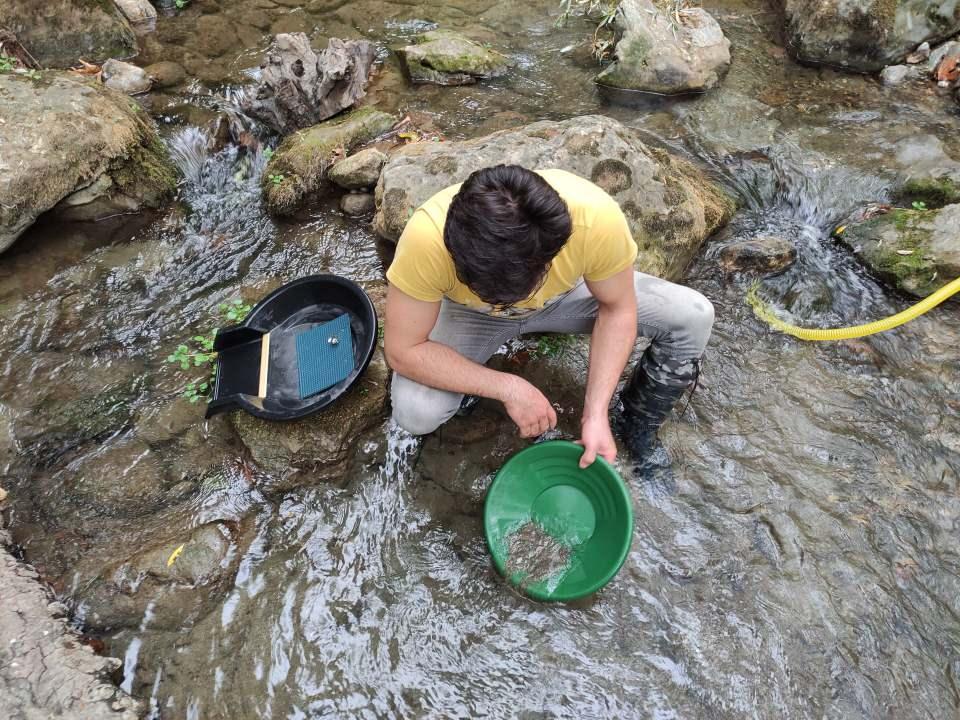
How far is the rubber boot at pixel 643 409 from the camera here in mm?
2365

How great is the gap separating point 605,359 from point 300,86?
139 inches

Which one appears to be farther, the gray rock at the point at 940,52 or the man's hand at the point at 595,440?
the gray rock at the point at 940,52

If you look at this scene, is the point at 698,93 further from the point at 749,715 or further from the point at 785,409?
the point at 749,715

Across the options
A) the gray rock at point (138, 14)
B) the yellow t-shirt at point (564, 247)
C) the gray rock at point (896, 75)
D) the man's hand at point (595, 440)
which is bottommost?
the man's hand at point (595, 440)

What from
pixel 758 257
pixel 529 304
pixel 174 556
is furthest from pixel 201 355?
pixel 758 257

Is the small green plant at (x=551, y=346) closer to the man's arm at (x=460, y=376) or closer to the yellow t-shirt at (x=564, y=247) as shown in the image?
the man's arm at (x=460, y=376)

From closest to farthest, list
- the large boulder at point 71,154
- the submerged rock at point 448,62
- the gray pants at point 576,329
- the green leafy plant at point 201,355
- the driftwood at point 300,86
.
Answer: the gray pants at point 576,329 → the green leafy plant at point 201,355 → the large boulder at point 71,154 → the driftwood at point 300,86 → the submerged rock at point 448,62

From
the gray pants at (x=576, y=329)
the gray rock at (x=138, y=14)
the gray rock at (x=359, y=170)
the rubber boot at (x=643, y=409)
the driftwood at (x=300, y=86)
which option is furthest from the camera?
the gray rock at (x=138, y=14)

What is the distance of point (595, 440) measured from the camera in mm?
1977

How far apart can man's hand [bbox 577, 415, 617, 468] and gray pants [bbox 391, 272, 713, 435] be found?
45 cm

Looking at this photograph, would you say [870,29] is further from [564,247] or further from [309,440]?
[309,440]

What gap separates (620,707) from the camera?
2008mm

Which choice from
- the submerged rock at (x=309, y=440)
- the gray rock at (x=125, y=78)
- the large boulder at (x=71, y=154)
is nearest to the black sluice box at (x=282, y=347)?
the submerged rock at (x=309, y=440)

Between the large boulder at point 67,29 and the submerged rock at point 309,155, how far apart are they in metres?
2.46
